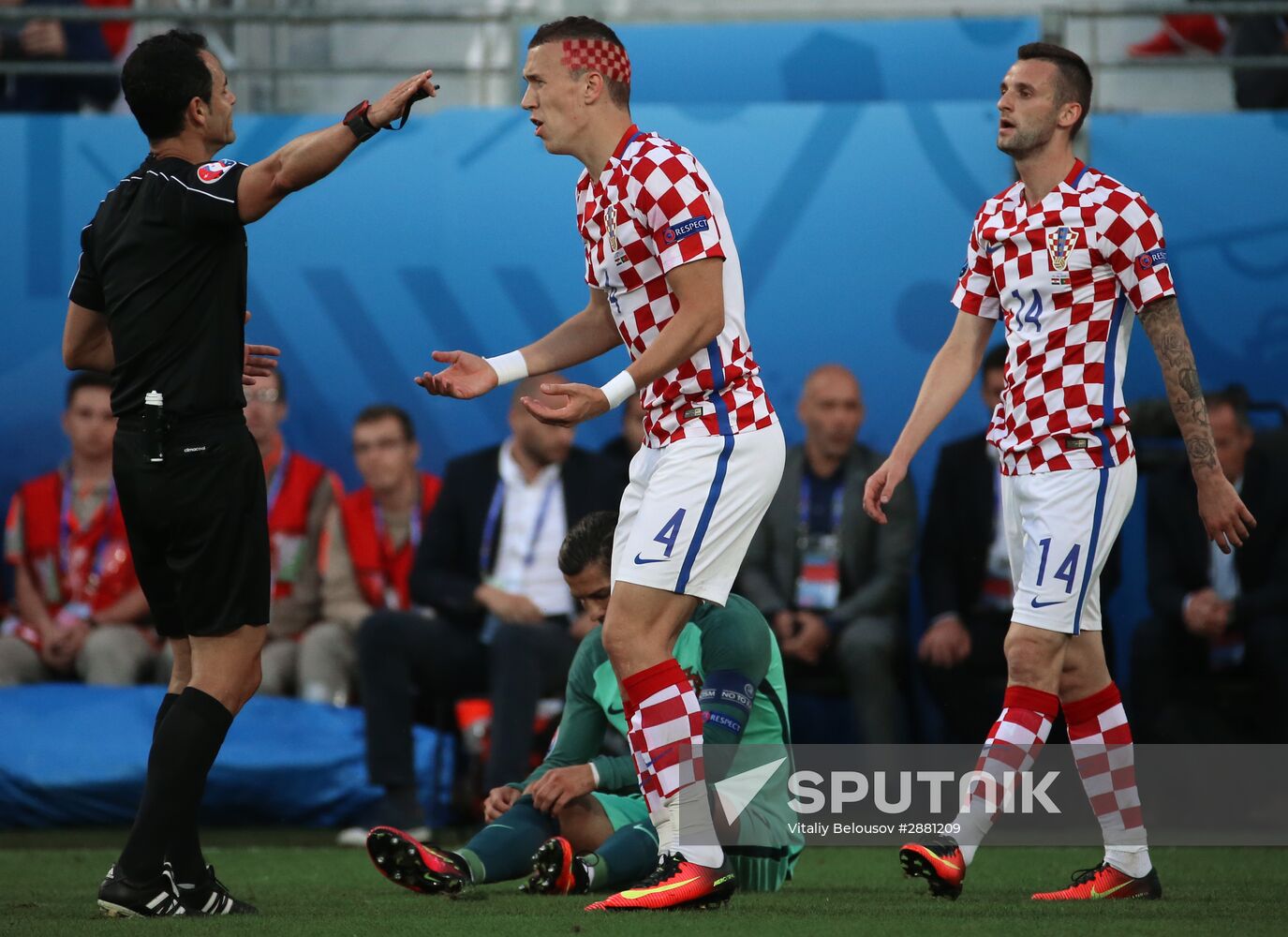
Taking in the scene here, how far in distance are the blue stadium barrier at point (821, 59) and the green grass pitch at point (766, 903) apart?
439 cm

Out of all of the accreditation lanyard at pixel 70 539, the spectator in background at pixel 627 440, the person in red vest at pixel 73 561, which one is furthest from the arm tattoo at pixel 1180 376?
the accreditation lanyard at pixel 70 539

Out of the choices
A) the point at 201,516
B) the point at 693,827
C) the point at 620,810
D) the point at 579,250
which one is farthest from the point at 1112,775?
the point at 579,250

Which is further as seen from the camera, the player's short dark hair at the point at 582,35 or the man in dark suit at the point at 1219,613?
the man in dark suit at the point at 1219,613

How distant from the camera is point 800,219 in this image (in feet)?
27.9

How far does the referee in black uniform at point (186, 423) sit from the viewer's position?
418 cm

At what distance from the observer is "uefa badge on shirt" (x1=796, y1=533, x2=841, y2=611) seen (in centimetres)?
765

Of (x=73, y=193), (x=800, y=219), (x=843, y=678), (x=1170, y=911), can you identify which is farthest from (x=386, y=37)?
(x=1170, y=911)

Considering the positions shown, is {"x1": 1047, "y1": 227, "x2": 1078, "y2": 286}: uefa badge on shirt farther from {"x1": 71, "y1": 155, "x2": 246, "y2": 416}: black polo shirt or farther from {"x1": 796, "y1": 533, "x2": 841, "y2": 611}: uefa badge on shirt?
{"x1": 796, "y1": 533, "x2": 841, "y2": 611}: uefa badge on shirt

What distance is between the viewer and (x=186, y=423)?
4285mm

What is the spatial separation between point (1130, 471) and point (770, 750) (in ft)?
4.06

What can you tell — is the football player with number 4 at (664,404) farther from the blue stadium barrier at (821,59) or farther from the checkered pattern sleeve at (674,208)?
the blue stadium barrier at (821,59)

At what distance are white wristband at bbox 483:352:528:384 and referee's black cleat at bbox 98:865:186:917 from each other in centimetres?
148

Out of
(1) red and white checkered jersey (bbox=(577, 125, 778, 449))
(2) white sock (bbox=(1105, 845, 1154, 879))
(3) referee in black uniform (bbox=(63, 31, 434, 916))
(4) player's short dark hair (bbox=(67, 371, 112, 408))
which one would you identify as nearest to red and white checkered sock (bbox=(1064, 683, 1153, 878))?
(2) white sock (bbox=(1105, 845, 1154, 879))

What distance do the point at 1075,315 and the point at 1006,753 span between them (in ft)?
3.85
